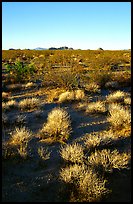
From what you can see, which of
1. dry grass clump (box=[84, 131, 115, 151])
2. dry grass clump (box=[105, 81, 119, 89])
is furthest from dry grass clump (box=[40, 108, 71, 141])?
dry grass clump (box=[105, 81, 119, 89])

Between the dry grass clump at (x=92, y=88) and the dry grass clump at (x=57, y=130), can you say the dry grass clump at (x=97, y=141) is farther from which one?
the dry grass clump at (x=92, y=88)

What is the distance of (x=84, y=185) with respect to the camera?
18.7 ft

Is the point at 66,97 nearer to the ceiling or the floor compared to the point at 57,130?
nearer to the ceiling

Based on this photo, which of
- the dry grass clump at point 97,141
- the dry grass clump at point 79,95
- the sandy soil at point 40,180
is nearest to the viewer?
the sandy soil at point 40,180

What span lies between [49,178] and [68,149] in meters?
1.00

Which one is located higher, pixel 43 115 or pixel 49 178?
pixel 43 115

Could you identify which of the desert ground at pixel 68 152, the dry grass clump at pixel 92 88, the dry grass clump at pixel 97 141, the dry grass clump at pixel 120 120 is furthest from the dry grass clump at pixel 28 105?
the dry grass clump at pixel 97 141

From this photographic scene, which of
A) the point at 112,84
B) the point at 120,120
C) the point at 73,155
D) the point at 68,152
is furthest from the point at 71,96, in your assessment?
the point at 73,155

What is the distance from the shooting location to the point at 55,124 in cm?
916

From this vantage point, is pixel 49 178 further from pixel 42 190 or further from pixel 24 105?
pixel 24 105

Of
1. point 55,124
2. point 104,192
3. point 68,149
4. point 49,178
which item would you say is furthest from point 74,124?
point 104,192

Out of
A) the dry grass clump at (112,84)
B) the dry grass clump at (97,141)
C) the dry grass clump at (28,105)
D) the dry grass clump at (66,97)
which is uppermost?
the dry grass clump at (112,84)

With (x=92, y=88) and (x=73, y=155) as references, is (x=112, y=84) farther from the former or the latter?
(x=73, y=155)

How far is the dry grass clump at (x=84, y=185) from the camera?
5560mm
